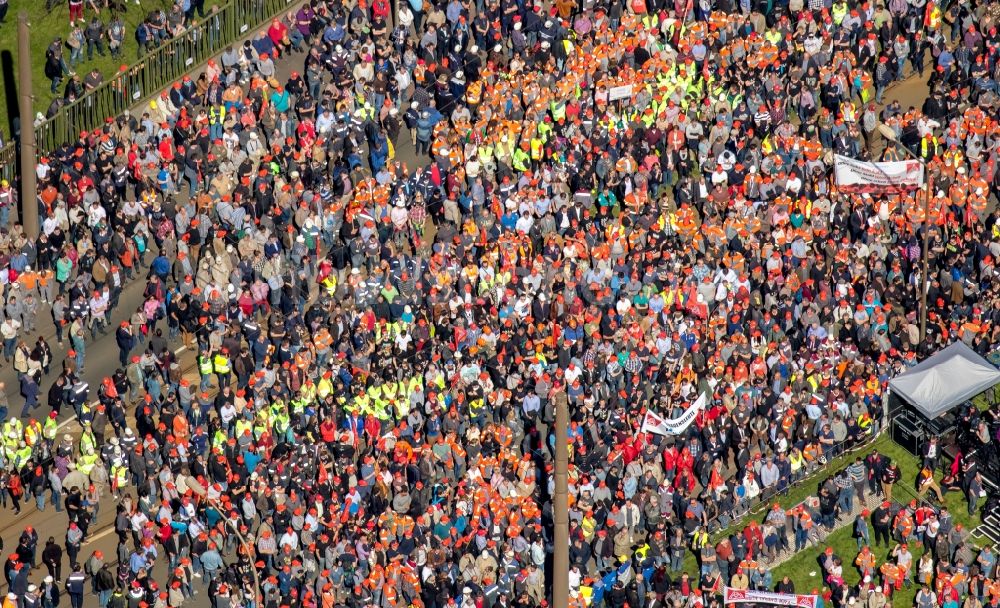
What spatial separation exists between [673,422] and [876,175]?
334 inches

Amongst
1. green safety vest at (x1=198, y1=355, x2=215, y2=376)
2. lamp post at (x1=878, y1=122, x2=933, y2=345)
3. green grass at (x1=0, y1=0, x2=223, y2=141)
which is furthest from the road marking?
lamp post at (x1=878, y1=122, x2=933, y2=345)

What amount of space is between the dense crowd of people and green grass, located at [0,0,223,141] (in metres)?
3.52

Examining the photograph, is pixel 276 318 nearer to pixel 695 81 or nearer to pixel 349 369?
pixel 349 369

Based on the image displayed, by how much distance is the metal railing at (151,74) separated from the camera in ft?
231

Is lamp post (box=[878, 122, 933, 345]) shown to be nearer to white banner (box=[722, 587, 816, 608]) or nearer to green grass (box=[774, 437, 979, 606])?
green grass (box=[774, 437, 979, 606])

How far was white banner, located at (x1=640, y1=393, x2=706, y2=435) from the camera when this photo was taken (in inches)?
2414

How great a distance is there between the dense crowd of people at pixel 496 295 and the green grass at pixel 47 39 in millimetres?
3519

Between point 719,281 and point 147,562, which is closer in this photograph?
point 147,562

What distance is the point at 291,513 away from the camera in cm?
6000

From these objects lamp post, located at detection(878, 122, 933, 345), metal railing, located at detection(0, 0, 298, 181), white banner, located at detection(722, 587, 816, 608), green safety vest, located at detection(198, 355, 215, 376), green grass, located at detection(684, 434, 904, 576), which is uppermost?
metal railing, located at detection(0, 0, 298, 181)

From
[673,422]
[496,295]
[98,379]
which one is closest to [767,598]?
[673,422]

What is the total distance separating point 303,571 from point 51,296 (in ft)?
36.4

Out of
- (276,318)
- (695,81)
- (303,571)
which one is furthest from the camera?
(695,81)

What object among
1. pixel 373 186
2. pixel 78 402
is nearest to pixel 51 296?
pixel 78 402
